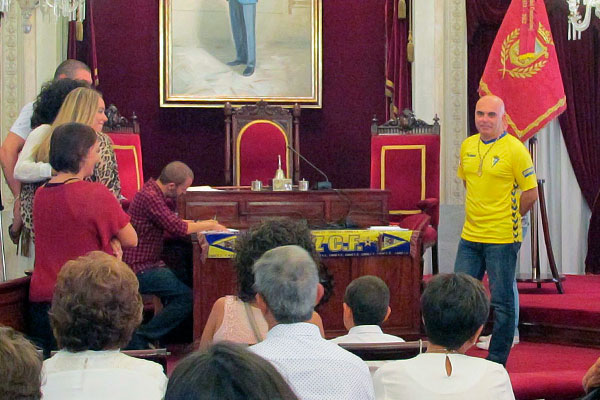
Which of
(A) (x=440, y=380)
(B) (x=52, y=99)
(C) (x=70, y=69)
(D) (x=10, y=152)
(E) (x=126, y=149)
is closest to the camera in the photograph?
(A) (x=440, y=380)

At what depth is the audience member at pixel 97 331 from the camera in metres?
1.88

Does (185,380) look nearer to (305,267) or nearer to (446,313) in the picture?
(305,267)

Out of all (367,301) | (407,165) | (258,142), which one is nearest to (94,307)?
(367,301)

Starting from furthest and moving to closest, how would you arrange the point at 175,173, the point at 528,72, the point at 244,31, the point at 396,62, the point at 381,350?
the point at 244,31 < the point at 396,62 < the point at 528,72 < the point at 175,173 < the point at 381,350

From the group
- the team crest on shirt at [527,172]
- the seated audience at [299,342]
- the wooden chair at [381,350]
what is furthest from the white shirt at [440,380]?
the team crest on shirt at [527,172]

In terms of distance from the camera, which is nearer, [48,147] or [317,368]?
[317,368]

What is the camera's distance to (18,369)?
1229mm

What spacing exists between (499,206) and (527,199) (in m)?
0.15

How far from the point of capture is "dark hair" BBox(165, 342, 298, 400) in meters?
0.96

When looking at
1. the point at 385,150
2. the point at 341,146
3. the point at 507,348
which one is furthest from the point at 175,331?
the point at 341,146

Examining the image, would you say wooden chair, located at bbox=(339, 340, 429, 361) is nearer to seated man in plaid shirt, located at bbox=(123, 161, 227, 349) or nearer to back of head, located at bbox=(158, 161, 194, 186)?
seated man in plaid shirt, located at bbox=(123, 161, 227, 349)

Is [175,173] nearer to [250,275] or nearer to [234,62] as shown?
[250,275]

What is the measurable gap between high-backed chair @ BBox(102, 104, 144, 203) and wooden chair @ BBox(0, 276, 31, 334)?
10.6ft

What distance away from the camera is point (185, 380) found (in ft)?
3.22
